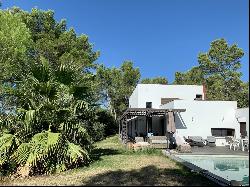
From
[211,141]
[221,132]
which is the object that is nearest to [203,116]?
[221,132]

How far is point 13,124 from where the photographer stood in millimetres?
14570

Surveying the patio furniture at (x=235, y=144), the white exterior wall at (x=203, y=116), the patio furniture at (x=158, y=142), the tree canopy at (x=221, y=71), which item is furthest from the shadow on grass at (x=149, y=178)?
the tree canopy at (x=221, y=71)

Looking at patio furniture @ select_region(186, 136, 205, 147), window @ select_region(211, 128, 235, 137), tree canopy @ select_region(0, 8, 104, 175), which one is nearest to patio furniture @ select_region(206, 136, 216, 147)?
patio furniture @ select_region(186, 136, 205, 147)

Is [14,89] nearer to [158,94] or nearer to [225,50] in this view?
[158,94]

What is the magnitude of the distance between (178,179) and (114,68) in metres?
44.8

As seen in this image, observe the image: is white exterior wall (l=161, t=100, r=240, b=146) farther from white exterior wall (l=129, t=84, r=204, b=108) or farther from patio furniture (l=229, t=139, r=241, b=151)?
white exterior wall (l=129, t=84, r=204, b=108)

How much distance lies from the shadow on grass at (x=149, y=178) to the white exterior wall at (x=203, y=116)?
16325 mm

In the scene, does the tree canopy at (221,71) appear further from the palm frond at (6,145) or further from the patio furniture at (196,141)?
the palm frond at (6,145)

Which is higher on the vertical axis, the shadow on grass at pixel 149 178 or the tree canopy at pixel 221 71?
the tree canopy at pixel 221 71

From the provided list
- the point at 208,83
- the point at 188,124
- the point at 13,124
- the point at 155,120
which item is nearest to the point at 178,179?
the point at 13,124

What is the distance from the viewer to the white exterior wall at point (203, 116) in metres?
29.7

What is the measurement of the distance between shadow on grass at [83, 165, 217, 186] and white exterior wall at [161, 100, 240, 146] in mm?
16325

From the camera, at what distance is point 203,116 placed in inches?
1183

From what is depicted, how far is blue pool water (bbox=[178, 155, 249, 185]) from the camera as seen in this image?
43.0 ft
